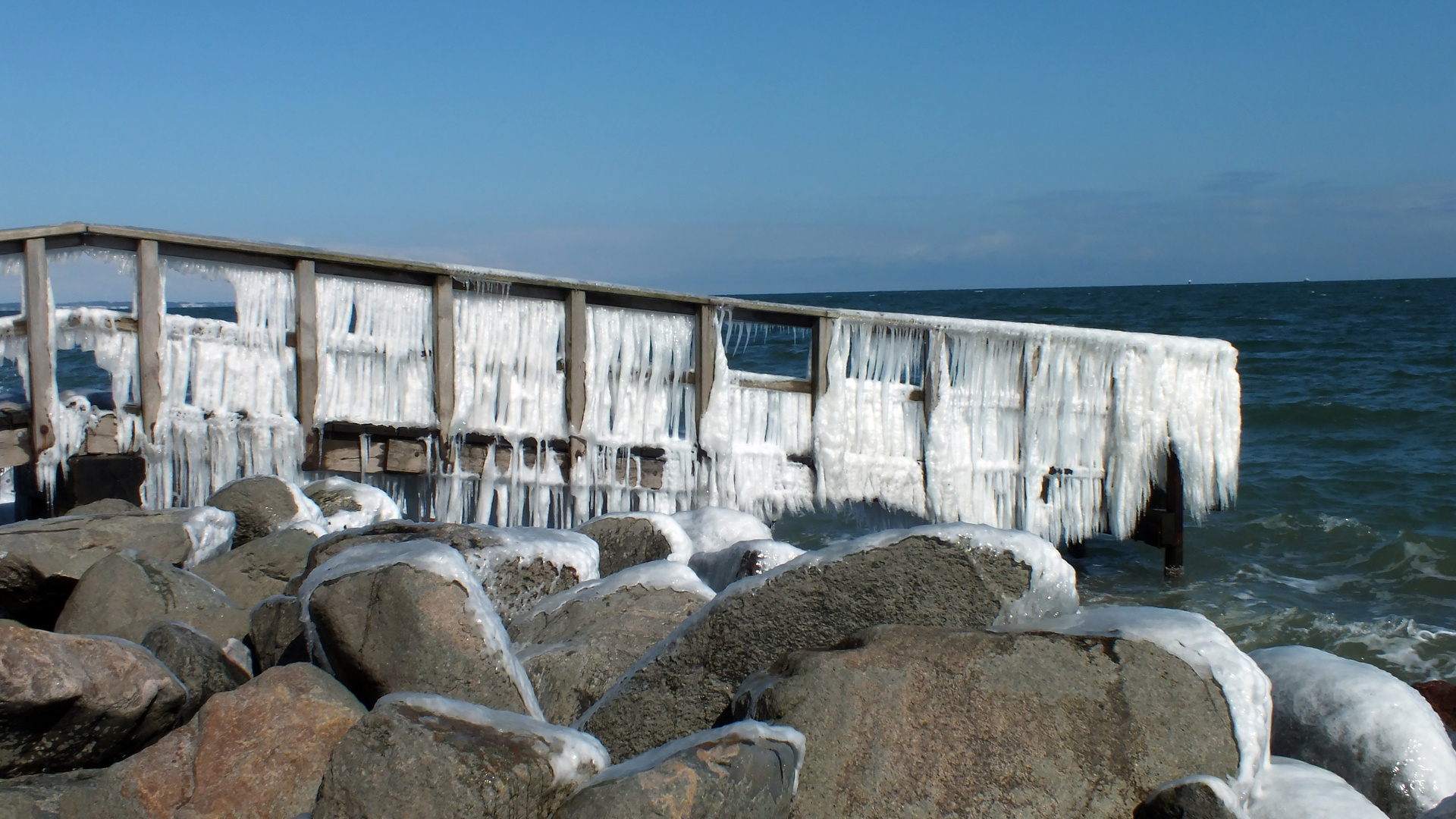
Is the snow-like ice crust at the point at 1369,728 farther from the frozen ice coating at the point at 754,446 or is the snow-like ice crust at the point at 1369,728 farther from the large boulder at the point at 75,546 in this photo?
the large boulder at the point at 75,546

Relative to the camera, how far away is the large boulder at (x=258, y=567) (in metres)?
5.56

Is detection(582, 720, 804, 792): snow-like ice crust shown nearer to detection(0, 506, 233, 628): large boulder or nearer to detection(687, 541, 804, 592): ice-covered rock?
detection(687, 541, 804, 592): ice-covered rock

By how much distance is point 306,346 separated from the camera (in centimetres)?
755

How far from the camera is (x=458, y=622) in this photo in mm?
3689

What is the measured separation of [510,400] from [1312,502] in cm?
992

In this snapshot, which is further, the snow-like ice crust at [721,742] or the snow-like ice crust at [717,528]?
the snow-like ice crust at [717,528]

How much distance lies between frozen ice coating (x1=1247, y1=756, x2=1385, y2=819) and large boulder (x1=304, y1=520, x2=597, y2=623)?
2.92 metres

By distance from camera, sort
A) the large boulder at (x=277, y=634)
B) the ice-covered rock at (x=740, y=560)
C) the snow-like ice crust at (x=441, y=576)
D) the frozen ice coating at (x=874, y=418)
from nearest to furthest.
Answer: the snow-like ice crust at (x=441, y=576) < the large boulder at (x=277, y=634) < the ice-covered rock at (x=740, y=560) < the frozen ice coating at (x=874, y=418)

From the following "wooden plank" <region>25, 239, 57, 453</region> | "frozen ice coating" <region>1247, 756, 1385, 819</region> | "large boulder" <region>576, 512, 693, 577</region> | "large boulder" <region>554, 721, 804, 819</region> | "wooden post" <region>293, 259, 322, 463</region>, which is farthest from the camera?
"wooden post" <region>293, 259, 322, 463</region>

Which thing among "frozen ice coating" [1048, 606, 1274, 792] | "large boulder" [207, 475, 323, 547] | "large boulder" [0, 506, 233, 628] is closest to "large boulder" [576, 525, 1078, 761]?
"frozen ice coating" [1048, 606, 1274, 792]

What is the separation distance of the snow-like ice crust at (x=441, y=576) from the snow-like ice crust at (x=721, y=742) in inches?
33.3

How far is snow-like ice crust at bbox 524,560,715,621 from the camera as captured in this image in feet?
15.2

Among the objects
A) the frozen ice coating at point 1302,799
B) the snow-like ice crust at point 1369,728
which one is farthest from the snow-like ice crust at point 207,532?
the snow-like ice crust at point 1369,728

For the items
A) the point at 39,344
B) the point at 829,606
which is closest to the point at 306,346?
the point at 39,344
